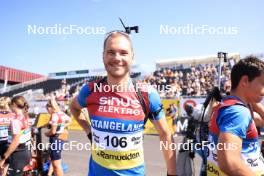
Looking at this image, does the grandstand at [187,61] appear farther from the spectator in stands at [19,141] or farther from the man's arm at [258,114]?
the man's arm at [258,114]

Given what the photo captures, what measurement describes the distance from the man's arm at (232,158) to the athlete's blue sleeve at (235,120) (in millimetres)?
41

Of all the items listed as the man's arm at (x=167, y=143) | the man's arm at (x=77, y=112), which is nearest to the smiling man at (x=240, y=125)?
the man's arm at (x=167, y=143)

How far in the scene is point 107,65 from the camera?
2783 millimetres

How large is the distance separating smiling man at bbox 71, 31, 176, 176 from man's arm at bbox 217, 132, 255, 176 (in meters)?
0.67

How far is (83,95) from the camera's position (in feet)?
10.4

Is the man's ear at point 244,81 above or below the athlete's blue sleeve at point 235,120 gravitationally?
above

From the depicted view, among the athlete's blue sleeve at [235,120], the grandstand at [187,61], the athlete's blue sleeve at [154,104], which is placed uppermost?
the grandstand at [187,61]

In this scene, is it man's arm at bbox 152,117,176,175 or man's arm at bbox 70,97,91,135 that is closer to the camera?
man's arm at bbox 152,117,176,175

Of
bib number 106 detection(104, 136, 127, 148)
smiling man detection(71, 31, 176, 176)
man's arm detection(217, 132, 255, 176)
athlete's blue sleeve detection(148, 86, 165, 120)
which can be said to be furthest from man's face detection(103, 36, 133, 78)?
man's arm detection(217, 132, 255, 176)

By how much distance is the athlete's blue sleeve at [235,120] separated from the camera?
87.0 inches

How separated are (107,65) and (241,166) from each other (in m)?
1.30

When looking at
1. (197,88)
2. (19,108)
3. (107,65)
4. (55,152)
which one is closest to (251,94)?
(107,65)

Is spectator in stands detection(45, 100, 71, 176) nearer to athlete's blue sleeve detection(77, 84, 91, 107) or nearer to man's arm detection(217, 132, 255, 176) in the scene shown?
athlete's blue sleeve detection(77, 84, 91, 107)

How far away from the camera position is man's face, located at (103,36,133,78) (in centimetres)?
274
